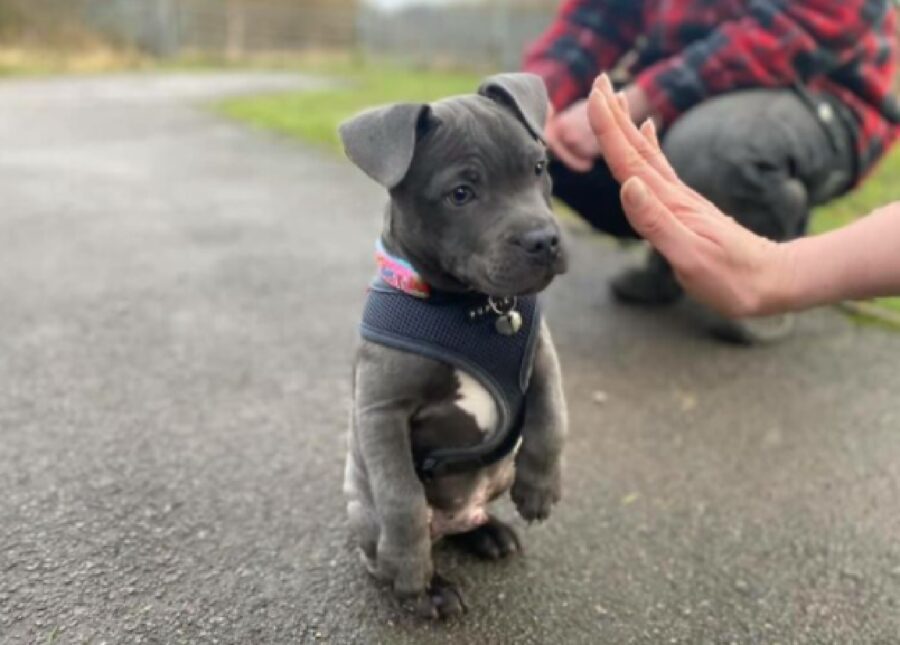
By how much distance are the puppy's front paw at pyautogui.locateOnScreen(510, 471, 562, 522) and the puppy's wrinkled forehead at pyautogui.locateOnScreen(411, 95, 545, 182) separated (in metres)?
0.74

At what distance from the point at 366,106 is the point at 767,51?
8.52 meters

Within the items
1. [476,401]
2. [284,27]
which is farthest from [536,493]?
[284,27]

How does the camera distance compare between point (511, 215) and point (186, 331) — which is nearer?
point (511, 215)

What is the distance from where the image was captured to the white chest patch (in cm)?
215

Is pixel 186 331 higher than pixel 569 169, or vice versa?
pixel 569 169

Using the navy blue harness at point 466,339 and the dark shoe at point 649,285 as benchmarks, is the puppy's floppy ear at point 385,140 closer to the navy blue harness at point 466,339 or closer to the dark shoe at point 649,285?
the navy blue harness at point 466,339

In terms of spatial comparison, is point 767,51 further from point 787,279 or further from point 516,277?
point 516,277

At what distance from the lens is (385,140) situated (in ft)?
6.54

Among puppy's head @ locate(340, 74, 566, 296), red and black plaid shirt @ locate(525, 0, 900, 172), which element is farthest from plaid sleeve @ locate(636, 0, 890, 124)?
puppy's head @ locate(340, 74, 566, 296)

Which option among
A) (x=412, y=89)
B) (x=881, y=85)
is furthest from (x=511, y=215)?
(x=412, y=89)

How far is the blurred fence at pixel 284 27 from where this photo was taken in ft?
70.4

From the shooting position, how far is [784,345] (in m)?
A: 4.04

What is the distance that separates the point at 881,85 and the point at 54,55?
2367 cm

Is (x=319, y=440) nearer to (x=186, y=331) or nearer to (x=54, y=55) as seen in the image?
(x=186, y=331)
